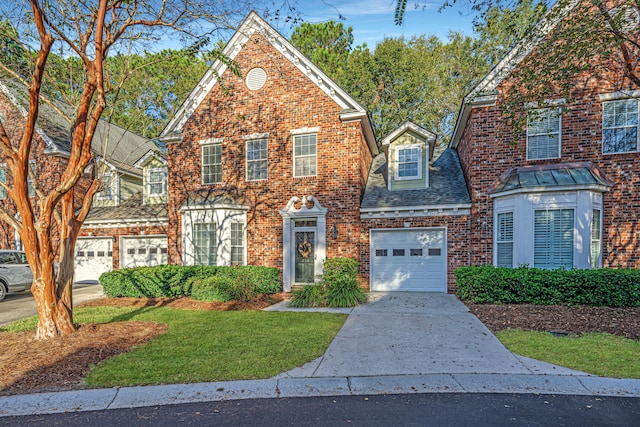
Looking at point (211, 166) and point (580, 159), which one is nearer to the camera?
point (580, 159)

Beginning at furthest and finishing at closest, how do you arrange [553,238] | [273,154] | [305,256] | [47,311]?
[273,154]
[305,256]
[553,238]
[47,311]

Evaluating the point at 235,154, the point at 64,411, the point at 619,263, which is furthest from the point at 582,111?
the point at 64,411

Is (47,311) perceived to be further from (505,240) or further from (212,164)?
(505,240)

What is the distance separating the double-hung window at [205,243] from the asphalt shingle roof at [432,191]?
5.73 m

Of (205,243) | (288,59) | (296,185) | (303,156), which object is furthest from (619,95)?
(205,243)

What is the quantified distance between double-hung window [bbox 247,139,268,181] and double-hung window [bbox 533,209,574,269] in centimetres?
922

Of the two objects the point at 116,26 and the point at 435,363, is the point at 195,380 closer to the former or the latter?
the point at 435,363

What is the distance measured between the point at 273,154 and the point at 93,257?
10.3 m

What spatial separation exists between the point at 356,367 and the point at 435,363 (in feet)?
4.14

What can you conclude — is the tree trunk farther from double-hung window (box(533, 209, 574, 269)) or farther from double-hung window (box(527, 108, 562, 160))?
double-hung window (box(527, 108, 562, 160))

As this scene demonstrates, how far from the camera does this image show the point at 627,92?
10000 millimetres

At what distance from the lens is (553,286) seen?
870 centimetres

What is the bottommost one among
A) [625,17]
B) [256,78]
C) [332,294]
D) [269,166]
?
[332,294]

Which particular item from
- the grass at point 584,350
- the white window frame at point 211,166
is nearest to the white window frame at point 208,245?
the white window frame at point 211,166
